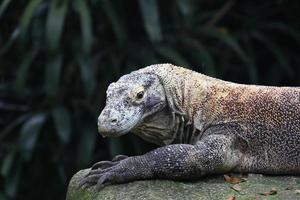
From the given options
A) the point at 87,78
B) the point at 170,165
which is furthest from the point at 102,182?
the point at 87,78

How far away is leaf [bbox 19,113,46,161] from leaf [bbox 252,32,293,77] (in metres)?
2.23

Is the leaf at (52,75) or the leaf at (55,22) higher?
the leaf at (55,22)

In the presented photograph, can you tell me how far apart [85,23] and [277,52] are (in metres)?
1.93

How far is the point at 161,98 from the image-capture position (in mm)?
4500

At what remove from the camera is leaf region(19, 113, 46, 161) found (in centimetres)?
752

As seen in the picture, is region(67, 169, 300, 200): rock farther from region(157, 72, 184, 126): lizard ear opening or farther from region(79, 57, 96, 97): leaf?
region(79, 57, 96, 97): leaf

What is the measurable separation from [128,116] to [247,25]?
431 centimetres

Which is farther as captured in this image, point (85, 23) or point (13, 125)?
point (13, 125)

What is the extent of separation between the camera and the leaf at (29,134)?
24.7ft

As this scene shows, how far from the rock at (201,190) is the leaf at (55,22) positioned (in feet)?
10.2

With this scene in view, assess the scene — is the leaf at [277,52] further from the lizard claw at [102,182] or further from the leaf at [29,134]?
the lizard claw at [102,182]

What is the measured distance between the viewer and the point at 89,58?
7520 millimetres

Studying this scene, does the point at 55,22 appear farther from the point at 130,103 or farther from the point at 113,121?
the point at 113,121

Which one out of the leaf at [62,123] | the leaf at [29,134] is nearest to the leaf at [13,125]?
the leaf at [29,134]
